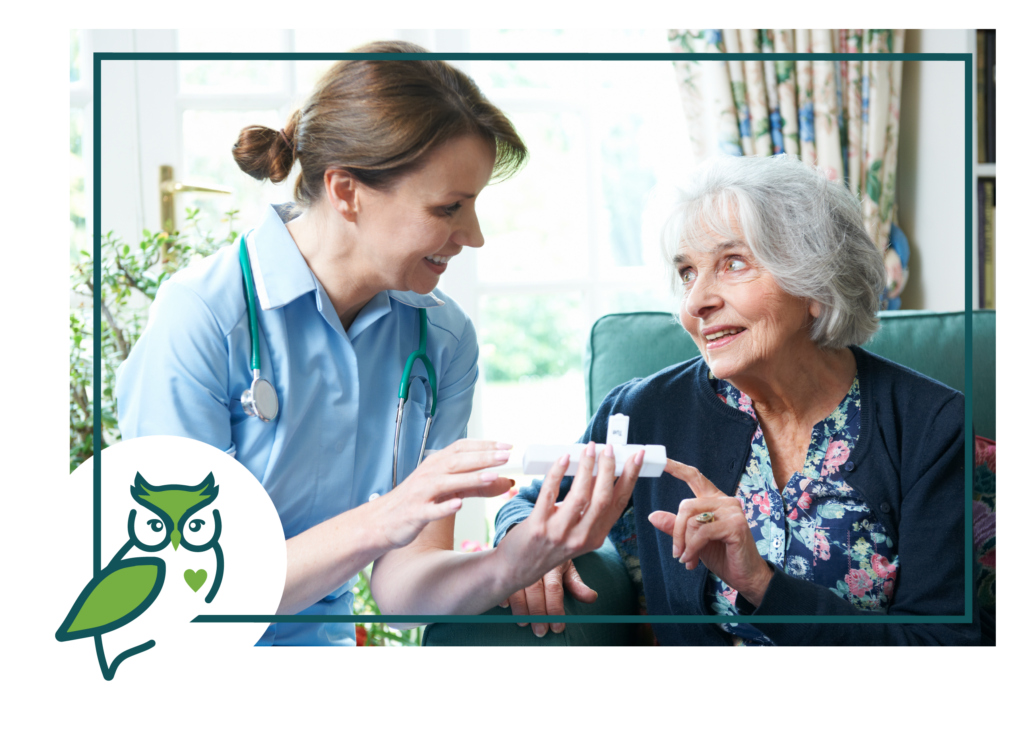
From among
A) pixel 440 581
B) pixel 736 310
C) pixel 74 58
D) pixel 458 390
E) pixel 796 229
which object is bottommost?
pixel 440 581

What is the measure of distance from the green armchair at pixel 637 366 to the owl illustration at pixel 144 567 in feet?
1.36

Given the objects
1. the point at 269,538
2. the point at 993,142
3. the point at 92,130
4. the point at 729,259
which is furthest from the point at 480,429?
the point at 993,142

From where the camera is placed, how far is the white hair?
4.23 ft

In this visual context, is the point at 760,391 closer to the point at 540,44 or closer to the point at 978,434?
the point at 978,434

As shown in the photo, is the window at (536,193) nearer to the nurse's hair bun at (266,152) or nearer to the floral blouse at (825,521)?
the nurse's hair bun at (266,152)

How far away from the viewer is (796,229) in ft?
4.25

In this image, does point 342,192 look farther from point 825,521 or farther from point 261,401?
point 825,521

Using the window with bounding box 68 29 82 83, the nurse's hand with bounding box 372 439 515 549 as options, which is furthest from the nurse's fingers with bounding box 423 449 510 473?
the window with bounding box 68 29 82 83

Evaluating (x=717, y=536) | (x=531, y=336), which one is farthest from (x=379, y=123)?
(x=717, y=536)

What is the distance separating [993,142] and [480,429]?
1475 mm

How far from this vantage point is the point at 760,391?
1341 mm

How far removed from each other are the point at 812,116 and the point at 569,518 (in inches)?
34.4

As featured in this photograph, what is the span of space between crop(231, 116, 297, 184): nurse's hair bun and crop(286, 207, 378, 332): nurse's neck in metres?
0.09

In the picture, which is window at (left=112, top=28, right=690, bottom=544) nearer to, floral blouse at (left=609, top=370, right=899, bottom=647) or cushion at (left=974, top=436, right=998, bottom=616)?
floral blouse at (left=609, top=370, right=899, bottom=647)
